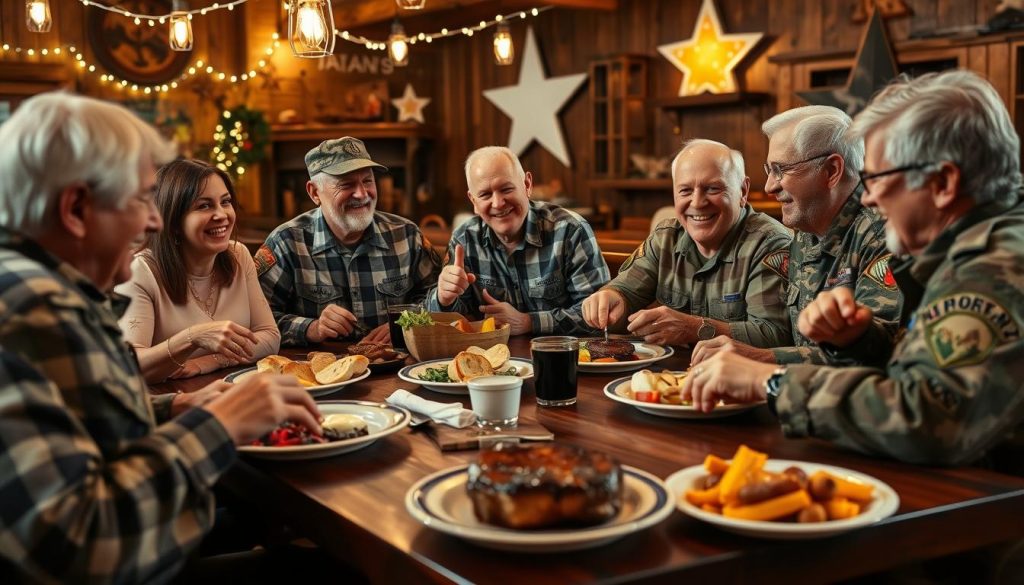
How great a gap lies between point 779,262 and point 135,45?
22.7 feet

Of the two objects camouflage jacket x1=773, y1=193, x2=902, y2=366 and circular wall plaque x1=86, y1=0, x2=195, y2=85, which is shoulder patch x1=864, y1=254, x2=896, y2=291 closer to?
camouflage jacket x1=773, y1=193, x2=902, y2=366

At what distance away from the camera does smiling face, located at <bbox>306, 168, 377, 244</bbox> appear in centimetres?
329

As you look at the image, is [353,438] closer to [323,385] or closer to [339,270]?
[323,385]

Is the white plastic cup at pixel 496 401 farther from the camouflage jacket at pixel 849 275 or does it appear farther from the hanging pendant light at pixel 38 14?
the hanging pendant light at pixel 38 14

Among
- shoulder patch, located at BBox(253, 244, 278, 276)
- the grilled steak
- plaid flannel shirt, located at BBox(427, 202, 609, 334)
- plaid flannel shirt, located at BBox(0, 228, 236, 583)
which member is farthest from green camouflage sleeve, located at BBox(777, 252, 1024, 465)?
shoulder patch, located at BBox(253, 244, 278, 276)

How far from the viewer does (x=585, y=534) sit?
3.83 feet

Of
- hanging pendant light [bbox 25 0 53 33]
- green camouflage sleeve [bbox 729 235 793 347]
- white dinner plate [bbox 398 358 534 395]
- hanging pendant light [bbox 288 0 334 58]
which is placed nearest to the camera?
white dinner plate [bbox 398 358 534 395]

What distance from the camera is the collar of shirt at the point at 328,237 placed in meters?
3.33

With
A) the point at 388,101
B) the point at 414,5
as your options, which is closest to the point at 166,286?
the point at 414,5

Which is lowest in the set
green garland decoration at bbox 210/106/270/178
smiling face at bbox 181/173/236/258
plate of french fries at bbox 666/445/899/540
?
plate of french fries at bbox 666/445/899/540

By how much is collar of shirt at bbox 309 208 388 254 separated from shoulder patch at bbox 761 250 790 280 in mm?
1263

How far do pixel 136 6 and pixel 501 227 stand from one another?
19.8 feet

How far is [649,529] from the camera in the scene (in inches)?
50.9

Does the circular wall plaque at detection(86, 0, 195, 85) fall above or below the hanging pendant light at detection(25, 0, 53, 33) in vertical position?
above
